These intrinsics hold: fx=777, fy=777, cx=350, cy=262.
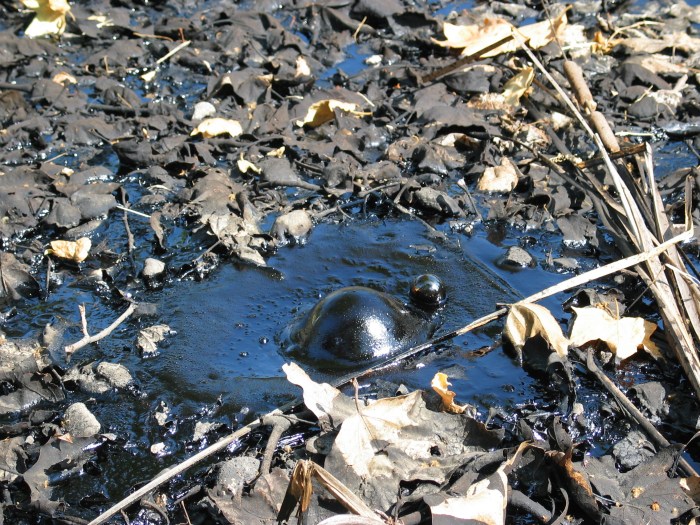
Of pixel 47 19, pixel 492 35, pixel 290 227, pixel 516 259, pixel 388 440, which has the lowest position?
pixel 516 259

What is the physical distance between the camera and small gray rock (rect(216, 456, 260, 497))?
2.70 metres

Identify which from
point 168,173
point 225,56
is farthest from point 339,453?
point 225,56

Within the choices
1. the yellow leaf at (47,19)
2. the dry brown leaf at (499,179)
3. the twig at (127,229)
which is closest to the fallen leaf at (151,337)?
the twig at (127,229)

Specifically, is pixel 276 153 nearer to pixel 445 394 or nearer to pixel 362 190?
pixel 362 190

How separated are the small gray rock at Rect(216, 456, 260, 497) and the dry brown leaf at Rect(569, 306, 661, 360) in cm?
148

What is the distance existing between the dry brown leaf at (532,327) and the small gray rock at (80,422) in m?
1.76

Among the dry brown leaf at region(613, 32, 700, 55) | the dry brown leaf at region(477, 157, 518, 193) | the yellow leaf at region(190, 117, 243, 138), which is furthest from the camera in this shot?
the dry brown leaf at region(613, 32, 700, 55)

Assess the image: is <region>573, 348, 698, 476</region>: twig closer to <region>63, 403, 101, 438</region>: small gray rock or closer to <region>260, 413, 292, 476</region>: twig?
<region>260, 413, 292, 476</region>: twig

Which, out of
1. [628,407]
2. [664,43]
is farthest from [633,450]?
[664,43]

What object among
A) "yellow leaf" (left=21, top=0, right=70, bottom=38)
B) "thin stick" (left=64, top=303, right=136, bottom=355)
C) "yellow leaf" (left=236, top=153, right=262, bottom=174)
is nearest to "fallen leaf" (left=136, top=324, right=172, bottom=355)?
"thin stick" (left=64, top=303, right=136, bottom=355)

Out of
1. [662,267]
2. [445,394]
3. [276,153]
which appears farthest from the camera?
[276,153]

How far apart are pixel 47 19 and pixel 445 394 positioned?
5.57 metres

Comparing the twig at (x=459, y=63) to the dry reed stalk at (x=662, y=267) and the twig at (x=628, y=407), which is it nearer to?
the dry reed stalk at (x=662, y=267)

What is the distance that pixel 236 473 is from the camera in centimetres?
274
